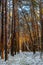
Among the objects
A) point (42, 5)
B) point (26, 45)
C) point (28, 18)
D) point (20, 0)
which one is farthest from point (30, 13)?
point (42, 5)

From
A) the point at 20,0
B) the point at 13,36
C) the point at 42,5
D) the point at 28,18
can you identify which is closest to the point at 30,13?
the point at 28,18

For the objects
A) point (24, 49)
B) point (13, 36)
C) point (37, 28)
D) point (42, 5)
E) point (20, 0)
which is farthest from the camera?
point (24, 49)

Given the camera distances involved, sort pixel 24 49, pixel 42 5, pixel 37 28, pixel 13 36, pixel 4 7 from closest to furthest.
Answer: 1. pixel 42 5
2. pixel 4 7
3. pixel 13 36
4. pixel 37 28
5. pixel 24 49

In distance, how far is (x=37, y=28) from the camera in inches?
438

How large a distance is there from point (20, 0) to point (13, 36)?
2.42 meters

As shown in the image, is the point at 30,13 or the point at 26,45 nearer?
the point at 30,13

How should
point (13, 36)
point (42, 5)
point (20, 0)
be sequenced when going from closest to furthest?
1. point (42, 5)
2. point (13, 36)
3. point (20, 0)

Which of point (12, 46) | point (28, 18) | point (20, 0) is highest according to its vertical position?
point (20, 0)

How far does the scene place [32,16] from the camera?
1104cm

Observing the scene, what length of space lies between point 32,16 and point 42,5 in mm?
5333

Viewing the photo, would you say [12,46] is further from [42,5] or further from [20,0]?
[42,5]

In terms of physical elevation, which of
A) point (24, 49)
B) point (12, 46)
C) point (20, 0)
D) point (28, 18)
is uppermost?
point (20, 0)

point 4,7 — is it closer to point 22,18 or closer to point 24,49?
point 22,18

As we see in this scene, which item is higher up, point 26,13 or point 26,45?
point 26,13
